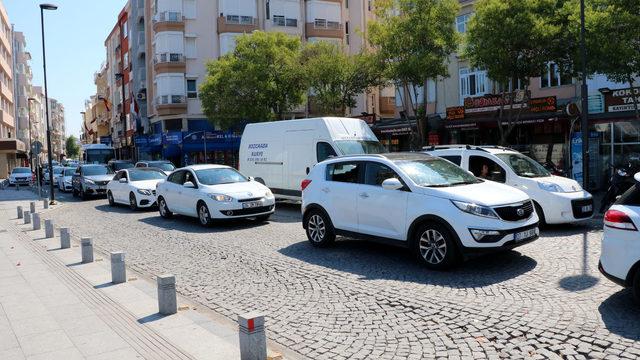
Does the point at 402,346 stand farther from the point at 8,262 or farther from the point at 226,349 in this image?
the point at 8,262

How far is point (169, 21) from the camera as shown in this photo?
42.2 metres

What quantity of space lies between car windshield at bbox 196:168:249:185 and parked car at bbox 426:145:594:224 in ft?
17.3

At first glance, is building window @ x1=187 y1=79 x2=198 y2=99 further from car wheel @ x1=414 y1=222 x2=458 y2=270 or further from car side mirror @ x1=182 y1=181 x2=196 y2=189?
car wheel @ x1=414 y1=222 x2=458 y2=270

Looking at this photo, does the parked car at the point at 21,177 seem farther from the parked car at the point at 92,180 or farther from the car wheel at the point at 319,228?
the car wheel at the point at 319,228

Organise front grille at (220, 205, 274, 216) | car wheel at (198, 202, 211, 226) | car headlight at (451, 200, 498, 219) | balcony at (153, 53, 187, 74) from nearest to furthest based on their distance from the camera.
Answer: car headlight at (451, 200, 498, 219), front grille at (220, 205, 274, 216), car wheel at (198, 202, 211, 226), balcony at (153, 53, 187, 74)

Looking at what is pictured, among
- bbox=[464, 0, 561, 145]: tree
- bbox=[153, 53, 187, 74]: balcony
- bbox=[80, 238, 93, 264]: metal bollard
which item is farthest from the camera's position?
bbox=[153, 53, 187, 74]: balcony

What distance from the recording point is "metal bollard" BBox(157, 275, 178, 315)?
600 cm

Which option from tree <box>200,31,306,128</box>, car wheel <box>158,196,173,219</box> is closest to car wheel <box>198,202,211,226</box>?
car wheel <box>158,196,173,219</box>

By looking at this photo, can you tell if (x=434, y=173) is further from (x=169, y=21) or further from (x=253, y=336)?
(x=169, y=21)

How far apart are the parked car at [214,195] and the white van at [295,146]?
185cm

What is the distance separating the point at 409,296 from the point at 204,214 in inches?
310

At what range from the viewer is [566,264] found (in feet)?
25.4

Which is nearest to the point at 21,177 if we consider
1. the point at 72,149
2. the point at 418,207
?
the point at 418,207

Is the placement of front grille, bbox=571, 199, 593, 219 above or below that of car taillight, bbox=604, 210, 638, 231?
below
